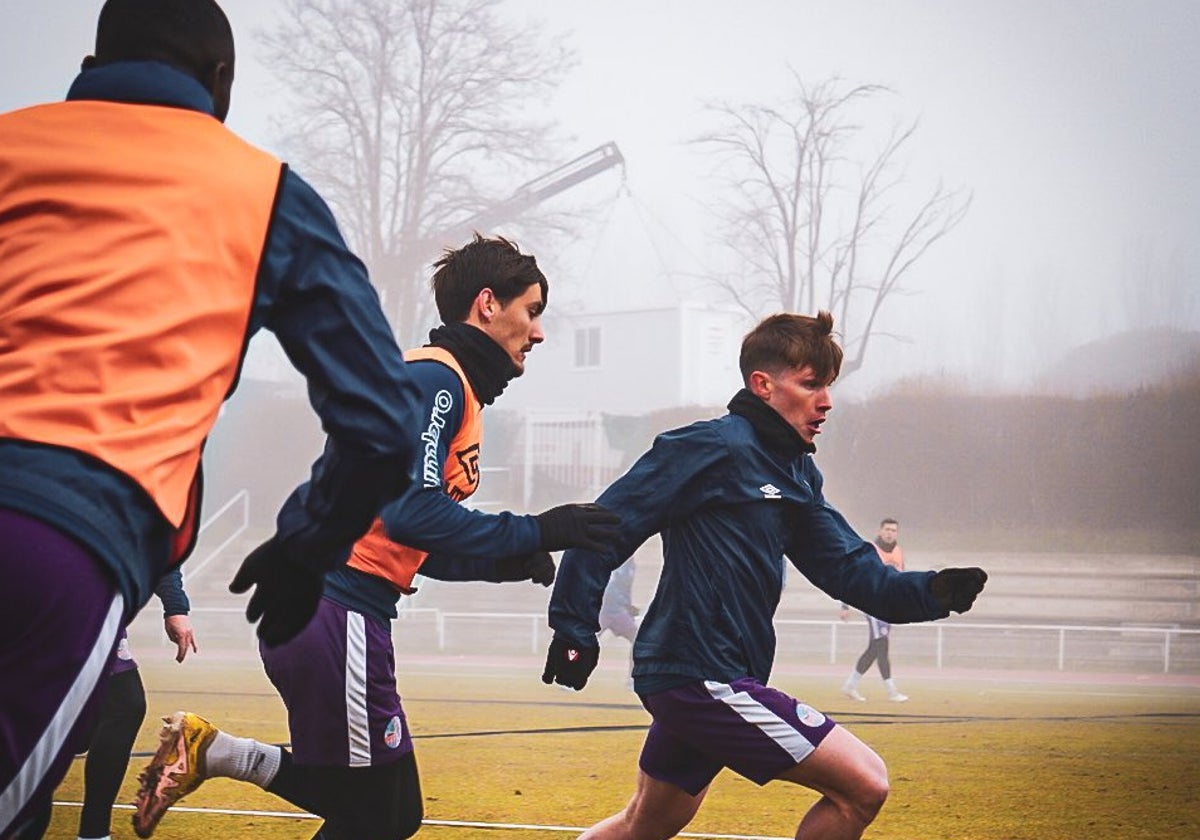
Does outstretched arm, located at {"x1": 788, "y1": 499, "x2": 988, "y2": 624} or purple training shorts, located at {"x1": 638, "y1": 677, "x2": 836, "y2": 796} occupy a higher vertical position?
outstretched arm, located at {"x1": 788, "y1": 499, "x2": 988, "y2": 624}

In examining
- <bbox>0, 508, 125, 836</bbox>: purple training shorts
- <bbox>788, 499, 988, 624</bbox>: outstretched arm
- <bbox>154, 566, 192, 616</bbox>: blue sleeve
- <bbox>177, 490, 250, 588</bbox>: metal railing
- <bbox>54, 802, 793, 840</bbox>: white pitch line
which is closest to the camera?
<bbox>0, 508, 125, 836</bbox>: purple training shorts

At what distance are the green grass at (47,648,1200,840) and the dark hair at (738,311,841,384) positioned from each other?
8.60ft

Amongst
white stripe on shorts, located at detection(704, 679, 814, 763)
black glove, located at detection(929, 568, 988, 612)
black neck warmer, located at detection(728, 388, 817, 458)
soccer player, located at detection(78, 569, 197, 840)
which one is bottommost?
soccer player, located at detection(78, 569, 197, 840)

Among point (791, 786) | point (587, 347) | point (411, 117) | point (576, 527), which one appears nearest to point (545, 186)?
point (411, 117)

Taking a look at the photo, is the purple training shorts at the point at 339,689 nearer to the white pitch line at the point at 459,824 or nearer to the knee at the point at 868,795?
the knee at the point at 868,795

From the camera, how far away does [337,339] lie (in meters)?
2.04

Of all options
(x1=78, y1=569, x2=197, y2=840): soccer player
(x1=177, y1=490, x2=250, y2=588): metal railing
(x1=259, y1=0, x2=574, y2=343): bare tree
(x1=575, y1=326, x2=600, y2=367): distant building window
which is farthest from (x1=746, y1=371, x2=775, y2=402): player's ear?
(x1=575, y1=326, x2=600, y2=367): distant building window

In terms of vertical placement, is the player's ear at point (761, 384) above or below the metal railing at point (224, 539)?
above

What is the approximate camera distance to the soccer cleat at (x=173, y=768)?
4246mm

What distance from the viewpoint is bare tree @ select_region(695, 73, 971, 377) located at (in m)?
26.6

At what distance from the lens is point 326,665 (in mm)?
3859

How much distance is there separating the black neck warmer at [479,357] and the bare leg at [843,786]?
1.20m

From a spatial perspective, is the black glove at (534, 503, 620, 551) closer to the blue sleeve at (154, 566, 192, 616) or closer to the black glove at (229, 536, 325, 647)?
the black glove at (229, 536, 325, 647)

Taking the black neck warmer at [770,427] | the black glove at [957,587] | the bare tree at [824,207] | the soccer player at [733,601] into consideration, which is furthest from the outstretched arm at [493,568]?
the bare tree at [824,207]
